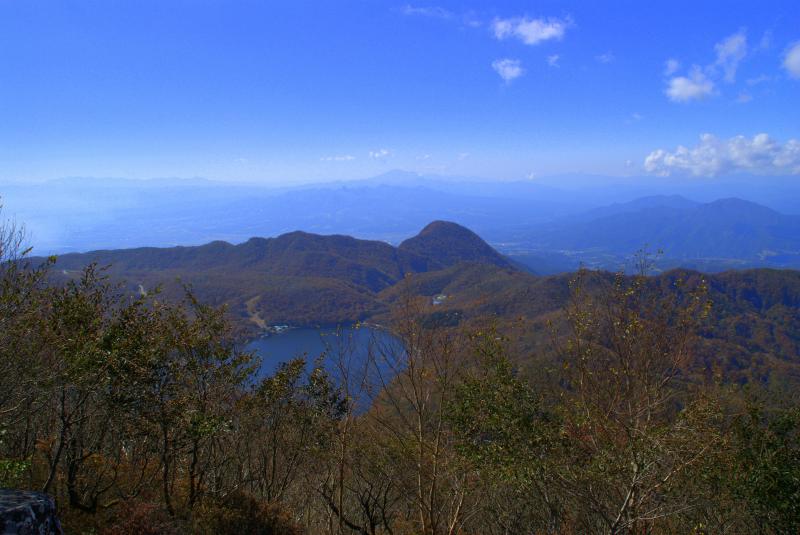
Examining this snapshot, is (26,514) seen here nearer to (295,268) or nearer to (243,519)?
(243,519)

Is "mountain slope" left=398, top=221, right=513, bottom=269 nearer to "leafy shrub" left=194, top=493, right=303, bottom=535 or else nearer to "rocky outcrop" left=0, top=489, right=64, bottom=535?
"leafy shrub" left=194, top=493, right=303, bottom=535

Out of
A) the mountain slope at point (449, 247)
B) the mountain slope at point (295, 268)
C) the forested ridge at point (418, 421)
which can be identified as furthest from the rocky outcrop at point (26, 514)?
the mountain slope at point (449, 247)

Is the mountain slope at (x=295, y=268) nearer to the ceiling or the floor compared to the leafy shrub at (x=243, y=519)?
nearer to the floor

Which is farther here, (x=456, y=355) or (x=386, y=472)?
(x=386, y=472)

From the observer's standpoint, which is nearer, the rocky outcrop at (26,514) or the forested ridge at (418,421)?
the rocky outcrop at (26,514)

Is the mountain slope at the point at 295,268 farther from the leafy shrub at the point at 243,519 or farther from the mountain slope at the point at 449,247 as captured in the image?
the leafy shrub at the point at 243,519

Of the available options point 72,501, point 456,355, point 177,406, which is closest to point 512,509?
point 456,355

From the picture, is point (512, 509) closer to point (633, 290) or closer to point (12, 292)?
point (633, 290)
